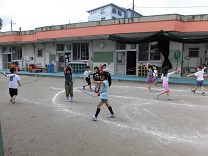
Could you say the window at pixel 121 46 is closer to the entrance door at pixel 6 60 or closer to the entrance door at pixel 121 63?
the entrance door at pixel 121 63

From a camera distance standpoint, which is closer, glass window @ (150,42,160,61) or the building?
glass window @ (150,42,160,61)

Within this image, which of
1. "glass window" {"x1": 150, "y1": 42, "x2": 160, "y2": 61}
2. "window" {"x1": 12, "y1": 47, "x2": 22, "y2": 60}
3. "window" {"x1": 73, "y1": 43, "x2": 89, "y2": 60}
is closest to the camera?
"glass window" {"x1": 150, "y1": 42, "x2": 160, "y2": 61}

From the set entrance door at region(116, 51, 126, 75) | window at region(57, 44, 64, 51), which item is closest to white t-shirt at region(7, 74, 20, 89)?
entrance door at region(116, 51, 126, 75)

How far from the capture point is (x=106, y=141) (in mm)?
4016

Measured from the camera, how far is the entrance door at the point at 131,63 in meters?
15.8

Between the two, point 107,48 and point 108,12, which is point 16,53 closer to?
point 107,48

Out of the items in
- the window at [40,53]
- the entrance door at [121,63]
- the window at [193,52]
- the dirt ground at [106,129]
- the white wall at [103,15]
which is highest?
the white wall at [103,15]

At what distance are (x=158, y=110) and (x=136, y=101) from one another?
1.43 metres

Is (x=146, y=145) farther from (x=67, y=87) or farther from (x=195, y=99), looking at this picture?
(x=195, y=99)

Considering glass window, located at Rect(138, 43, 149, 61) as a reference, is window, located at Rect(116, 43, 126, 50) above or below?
above

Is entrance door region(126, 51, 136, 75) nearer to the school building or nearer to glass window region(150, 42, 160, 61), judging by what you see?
the school building

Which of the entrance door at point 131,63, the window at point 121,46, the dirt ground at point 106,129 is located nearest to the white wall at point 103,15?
the window at point 121,46

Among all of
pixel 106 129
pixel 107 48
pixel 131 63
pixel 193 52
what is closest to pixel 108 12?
pixel 107 48

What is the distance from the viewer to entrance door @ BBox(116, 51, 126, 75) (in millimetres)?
16141
